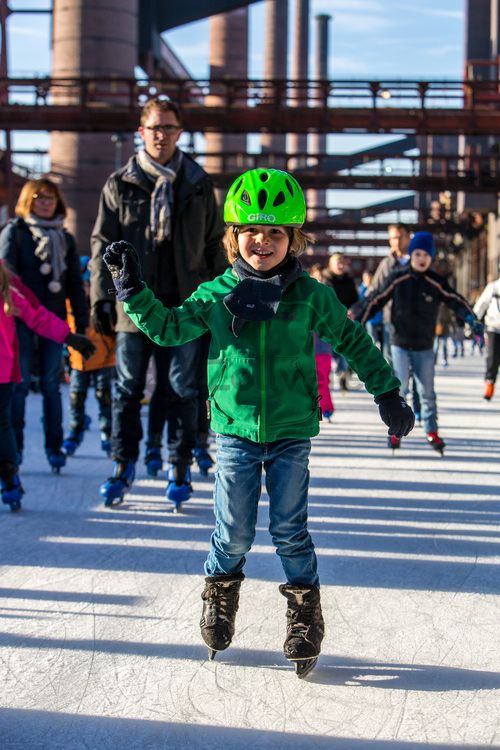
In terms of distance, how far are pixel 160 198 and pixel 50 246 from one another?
1283 mm

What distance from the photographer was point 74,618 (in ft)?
11.4

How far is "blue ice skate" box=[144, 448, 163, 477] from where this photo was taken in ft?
21.0

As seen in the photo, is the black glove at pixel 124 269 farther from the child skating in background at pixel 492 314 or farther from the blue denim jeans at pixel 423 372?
the child skating in background at pixel 492 314

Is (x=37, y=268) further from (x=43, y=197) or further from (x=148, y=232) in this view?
(x=148, y=232)

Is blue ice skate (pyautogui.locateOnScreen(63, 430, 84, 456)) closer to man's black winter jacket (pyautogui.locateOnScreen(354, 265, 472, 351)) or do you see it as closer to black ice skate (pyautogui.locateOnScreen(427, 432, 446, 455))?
man's black winter jacket (pyautogui.locateOnScreen(354, 265, 472, 351))

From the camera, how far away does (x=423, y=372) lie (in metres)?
7.70

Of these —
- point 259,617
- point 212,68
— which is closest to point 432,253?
point 259,617

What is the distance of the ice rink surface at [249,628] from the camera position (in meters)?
2.54

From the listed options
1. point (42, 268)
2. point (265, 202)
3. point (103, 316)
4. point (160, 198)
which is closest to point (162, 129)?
point (160, 198)

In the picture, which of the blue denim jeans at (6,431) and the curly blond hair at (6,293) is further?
the blue denim jeans at (6,431)

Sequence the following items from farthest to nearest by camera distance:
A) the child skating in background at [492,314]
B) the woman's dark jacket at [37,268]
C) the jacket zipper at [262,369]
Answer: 1. the child skating in background at [492,314]
2. the woman's dark jacket at [37,268]
3. the jacket zipper at [262,369]

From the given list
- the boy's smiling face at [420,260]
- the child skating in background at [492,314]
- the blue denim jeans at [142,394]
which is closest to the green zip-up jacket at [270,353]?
the blue denim jeans at [142,394]

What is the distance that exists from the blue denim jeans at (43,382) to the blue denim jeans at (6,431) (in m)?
0.52

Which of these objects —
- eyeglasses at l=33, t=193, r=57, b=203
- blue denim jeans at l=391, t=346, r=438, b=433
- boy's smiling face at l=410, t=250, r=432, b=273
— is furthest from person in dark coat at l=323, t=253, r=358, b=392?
eyeglasses at l=33, t=193, r=57, b=203
